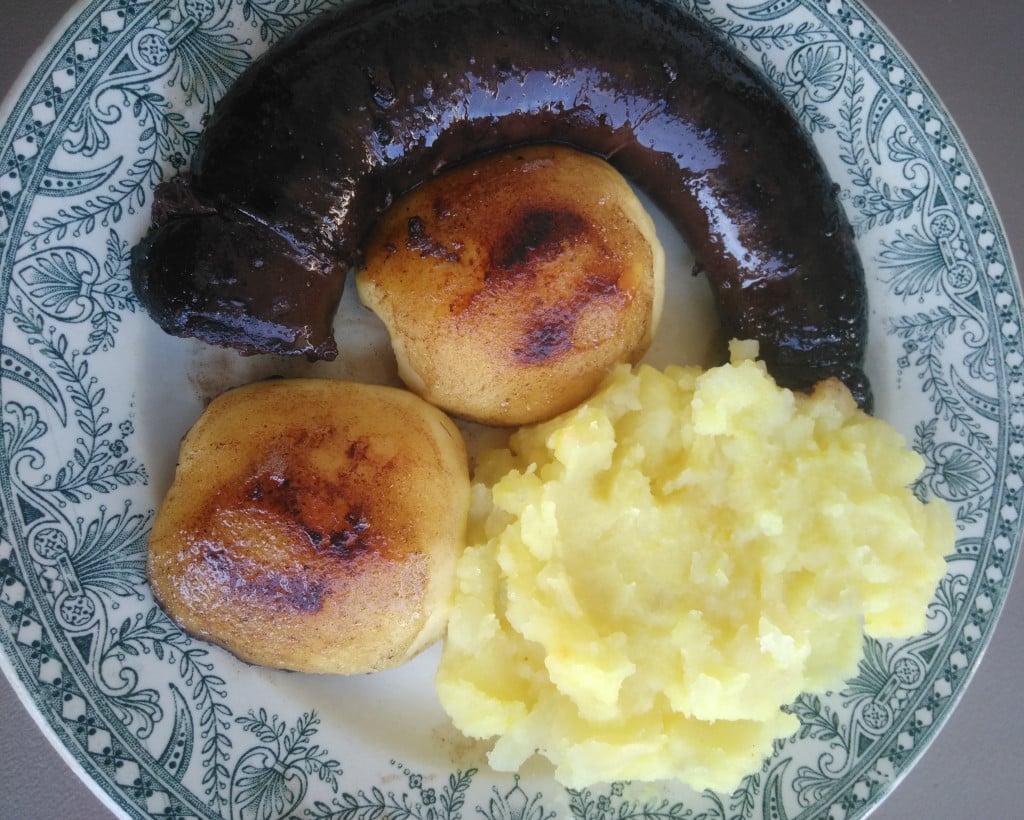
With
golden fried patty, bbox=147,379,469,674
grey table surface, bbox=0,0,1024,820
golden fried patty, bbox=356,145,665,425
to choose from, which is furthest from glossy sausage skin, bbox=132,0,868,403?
grey table surface, bbox=0,0,1024,820

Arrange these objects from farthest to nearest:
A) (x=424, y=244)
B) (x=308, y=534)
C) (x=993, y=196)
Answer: (x=993, y=196)
(x=424, y=244)
(x=308, y=534)

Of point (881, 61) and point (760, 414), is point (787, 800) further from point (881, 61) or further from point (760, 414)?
point (881, 61)

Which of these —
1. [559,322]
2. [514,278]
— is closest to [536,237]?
[514,278]

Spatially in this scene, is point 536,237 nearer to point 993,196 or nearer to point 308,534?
point 308,534

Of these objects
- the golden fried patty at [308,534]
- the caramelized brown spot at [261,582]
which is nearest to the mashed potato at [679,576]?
the golden fried patty at [308,534]

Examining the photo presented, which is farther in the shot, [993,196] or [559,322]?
[993,196]

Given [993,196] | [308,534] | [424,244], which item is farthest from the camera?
[993,196]
